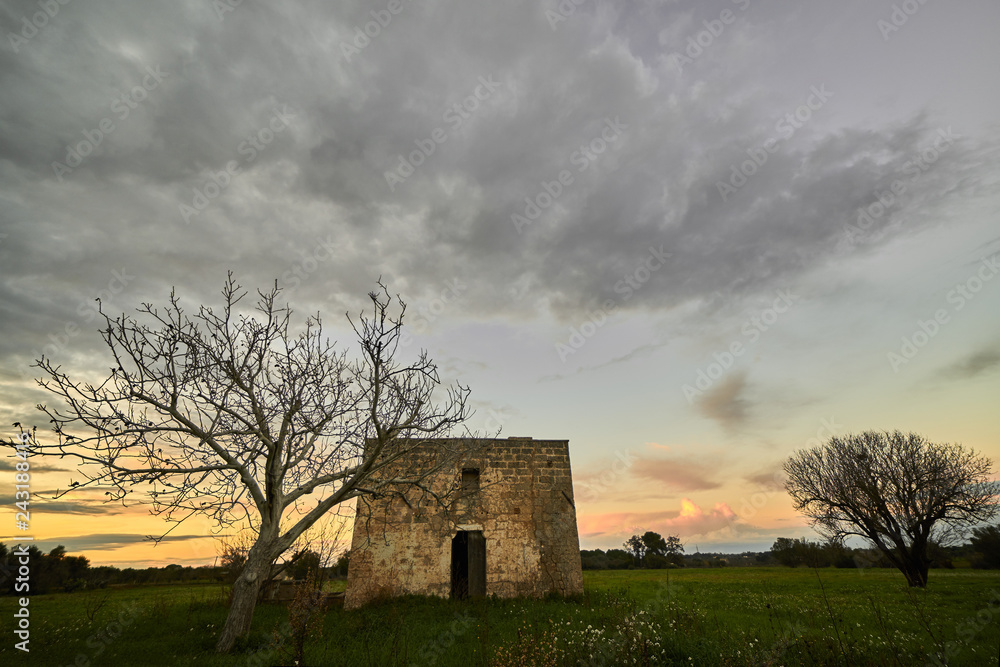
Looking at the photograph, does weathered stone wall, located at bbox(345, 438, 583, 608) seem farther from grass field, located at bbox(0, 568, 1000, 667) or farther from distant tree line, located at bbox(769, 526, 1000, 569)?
distant tree line, located at bbox(769, 526, 1000, 569)

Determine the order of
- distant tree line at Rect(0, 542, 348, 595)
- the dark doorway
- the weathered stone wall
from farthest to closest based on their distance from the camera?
distant tree line at Rect(0, 542, 348, 595) → the dark doorway → the weathered stone wall

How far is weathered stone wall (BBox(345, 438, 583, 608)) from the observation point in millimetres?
13992

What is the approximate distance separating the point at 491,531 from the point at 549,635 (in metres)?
5.92

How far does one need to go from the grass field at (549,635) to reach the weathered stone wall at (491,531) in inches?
31.4

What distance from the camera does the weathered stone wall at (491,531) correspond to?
13992mm

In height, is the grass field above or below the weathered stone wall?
below

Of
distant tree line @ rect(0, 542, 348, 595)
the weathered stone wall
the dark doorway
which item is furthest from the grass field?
distant tree line @ rect(0, 542, 348, 595)

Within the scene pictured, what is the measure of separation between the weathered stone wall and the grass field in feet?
2.62

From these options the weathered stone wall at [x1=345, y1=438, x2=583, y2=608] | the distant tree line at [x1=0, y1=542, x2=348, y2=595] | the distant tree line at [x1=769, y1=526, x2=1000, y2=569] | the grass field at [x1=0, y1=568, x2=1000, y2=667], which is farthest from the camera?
the distant tree line at [x1=769, y1=526, x2=1000, y2=569]

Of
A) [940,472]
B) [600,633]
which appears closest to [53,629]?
[600,633]

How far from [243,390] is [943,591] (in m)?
28.2

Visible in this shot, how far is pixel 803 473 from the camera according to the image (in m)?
24.0

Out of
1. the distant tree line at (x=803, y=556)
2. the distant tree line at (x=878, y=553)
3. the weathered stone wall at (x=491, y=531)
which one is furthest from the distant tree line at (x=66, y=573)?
the distant tree line at (x=878, y=553)

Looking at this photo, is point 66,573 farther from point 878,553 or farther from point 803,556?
point 803,556
